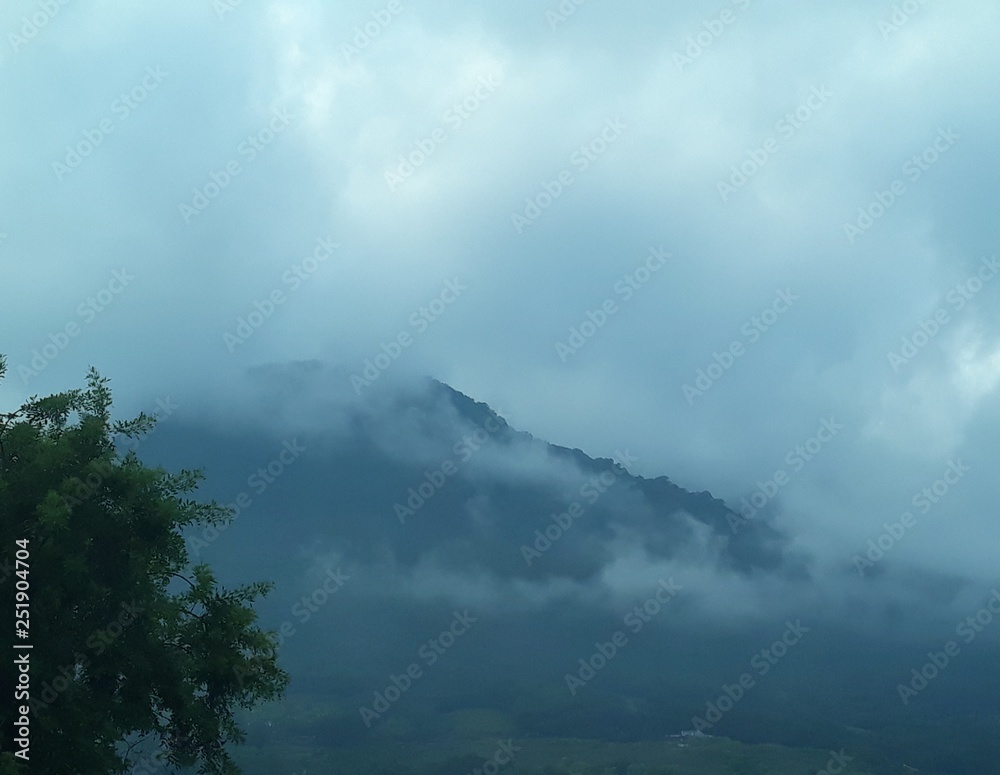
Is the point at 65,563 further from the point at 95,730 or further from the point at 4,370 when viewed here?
the point at 4,370

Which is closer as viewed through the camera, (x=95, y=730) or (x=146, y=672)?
(x=95, y=730)

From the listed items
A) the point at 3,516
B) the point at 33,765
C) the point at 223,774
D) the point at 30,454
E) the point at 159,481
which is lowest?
the point at 33,765

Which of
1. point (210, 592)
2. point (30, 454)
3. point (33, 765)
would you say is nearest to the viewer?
point (33, 765)

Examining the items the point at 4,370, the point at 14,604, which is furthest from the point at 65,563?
the point at 4,370

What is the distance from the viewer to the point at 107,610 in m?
27.3

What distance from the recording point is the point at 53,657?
25781mm

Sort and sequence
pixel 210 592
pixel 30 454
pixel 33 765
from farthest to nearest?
1. pixel 210 592
2. pixel 30 454
3. pixel 33 765

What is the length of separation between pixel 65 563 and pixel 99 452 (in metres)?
4.13

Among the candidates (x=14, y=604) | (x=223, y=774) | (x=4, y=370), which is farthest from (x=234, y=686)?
(x=4, y=370)

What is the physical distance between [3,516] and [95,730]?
23.2ft

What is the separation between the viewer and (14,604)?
25.8 metres

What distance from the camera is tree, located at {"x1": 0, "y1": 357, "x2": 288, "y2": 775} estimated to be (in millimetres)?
25406

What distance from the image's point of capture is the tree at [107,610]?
25.4 metres

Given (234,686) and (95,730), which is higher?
(234,686)
